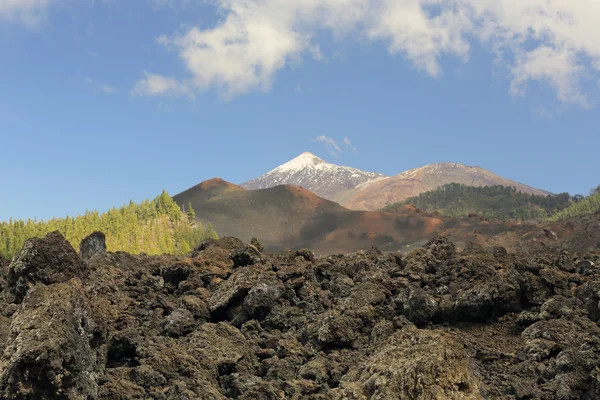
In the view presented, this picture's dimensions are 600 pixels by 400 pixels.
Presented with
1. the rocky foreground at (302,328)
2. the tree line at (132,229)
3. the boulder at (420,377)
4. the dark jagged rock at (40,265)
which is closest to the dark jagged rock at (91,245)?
the rocky foreground at (302,328)

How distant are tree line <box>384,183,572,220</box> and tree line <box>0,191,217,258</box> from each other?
2598 inches

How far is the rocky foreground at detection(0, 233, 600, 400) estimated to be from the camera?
9203 mm

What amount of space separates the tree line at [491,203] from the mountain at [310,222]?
23050mm

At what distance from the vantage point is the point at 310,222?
13388 cm

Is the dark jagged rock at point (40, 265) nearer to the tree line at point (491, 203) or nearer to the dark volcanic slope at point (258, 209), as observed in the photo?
the dark volcanic slope at point (258, 209)

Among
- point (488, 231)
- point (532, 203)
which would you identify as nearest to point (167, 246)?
point (488, 231)

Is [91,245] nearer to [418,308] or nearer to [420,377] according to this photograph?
[418,308]

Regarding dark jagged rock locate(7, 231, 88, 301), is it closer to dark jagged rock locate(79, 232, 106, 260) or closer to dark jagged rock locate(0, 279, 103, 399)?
dark jagged rock locate(0, 279, 103, 399)

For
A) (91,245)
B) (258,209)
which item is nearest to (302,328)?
(91,245)

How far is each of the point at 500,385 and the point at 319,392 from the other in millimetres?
3251

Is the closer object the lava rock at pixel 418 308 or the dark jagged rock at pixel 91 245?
the lava rock at pixel 418 308

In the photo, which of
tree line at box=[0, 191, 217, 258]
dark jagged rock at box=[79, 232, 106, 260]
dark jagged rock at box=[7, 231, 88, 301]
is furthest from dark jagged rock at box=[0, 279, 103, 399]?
tree line at box=[0, 191, 217, 258]

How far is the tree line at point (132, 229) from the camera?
7969 cm

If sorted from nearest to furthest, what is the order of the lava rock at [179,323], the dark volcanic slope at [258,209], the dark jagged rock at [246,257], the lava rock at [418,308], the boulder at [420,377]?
the boulder at [420,377] → the lava rock at [418,308] → the lava rock at [179,323] → the dark jagged rock at [246,257] → the dark volcanic slope at [258,209]
